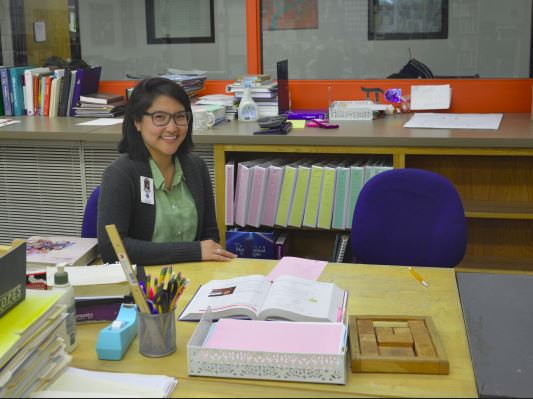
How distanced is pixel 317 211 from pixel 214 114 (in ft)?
2.27

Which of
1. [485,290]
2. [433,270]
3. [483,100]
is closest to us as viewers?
[485,290]

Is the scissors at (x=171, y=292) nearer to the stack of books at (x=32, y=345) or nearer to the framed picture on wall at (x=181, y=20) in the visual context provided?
the stack of books at (x=32, y=345)

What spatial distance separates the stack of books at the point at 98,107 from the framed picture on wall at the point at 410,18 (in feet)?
4.77

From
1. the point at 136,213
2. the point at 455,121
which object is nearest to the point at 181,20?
the point at 455,121

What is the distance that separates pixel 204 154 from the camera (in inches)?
132

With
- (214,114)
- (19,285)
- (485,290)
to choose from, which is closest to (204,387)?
(19,285)

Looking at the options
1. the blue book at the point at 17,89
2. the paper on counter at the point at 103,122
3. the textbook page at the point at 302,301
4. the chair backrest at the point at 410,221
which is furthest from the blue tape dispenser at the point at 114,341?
the blue book at the point at 17,89

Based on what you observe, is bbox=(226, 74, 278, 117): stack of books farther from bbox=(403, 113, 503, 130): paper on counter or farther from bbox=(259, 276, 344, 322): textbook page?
bbox=(259, 276, 344, 322): textbook page

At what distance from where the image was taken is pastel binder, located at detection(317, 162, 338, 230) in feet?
10.6

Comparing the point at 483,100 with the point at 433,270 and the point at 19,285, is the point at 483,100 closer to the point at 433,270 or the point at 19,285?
the point at 433,270

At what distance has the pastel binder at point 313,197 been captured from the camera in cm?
327

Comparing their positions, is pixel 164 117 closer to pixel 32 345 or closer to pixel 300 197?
pixel 300 197

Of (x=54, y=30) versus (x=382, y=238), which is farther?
(x=54, y=30)

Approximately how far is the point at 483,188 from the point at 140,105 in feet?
5.85
